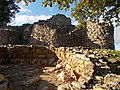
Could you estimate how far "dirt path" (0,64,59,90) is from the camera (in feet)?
38.2

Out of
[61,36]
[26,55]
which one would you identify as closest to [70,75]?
[26,55]

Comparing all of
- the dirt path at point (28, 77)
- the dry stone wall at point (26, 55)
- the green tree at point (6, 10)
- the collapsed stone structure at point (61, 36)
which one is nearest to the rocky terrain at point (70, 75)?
the dirt path at point (28, 77)

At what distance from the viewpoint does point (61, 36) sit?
32094mm

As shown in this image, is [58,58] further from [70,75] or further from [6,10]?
[6,10]

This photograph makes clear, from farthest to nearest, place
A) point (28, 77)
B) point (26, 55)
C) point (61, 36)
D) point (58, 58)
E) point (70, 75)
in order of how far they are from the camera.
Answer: point (61, 36) → point (26, 55) → point (58, 58) → point (28, 77) → point (70, 75)

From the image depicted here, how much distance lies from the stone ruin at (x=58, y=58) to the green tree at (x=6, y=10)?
6.00 metres

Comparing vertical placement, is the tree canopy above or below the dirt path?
above

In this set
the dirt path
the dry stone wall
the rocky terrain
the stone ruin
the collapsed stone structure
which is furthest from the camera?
the collapsed stone structure

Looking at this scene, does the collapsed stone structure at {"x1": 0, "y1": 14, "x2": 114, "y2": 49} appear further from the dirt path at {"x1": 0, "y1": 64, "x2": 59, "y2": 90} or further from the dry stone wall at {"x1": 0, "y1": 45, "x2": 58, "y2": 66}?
the dirt path at {"x1": 0, "y1": 64, "x2": 59, "y2": 90}

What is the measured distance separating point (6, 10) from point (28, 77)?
2961 cm

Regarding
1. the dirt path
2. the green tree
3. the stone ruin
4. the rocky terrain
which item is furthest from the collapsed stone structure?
the dirt path

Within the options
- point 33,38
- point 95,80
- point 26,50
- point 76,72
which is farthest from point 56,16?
point 95,80

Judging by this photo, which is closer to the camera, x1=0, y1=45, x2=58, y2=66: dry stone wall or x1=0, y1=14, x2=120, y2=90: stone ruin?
x1=0, y1=14, x2=120, y2=90: stone ruin

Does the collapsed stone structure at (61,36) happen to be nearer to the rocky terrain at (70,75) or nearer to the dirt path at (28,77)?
the rocky terrain at (70,75)
